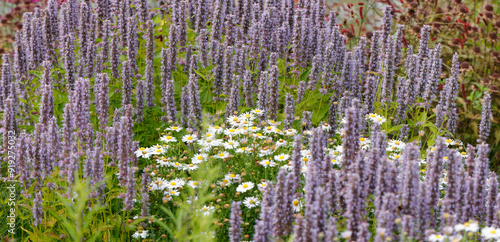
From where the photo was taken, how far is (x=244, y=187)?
445 centimetres

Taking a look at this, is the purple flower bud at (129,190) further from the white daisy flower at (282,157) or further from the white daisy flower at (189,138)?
the white daisy flower at (282,157)

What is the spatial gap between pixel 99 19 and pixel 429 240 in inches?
197

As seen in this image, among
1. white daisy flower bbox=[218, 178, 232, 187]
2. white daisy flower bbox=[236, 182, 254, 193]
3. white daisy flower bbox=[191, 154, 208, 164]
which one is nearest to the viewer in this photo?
white daisy flower bbox=[236, 182, 254, 193]

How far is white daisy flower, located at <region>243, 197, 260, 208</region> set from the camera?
4.26 m

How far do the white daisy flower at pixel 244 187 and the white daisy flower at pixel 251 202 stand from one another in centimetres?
8

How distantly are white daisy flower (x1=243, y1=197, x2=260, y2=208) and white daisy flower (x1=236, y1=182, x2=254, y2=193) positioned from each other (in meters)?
0.08

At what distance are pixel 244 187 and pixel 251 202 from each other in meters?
0.17

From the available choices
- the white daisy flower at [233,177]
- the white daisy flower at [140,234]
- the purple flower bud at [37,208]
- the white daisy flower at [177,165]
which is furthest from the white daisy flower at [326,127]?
the purple flower bud at [37,208]

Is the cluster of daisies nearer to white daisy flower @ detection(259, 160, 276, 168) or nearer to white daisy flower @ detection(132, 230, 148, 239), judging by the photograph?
white daisy flower @ detection(259, 160, 276, 168)

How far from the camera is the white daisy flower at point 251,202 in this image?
4.26 meters

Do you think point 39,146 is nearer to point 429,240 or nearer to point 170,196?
point 170,196

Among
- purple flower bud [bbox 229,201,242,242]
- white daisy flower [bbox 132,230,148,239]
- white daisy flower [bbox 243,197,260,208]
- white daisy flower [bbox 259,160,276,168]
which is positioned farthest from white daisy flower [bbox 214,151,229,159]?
purple flower bud [bbox 229,201,242,242]

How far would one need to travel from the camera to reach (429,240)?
3027mm

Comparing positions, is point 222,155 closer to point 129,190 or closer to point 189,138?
point 189,138
